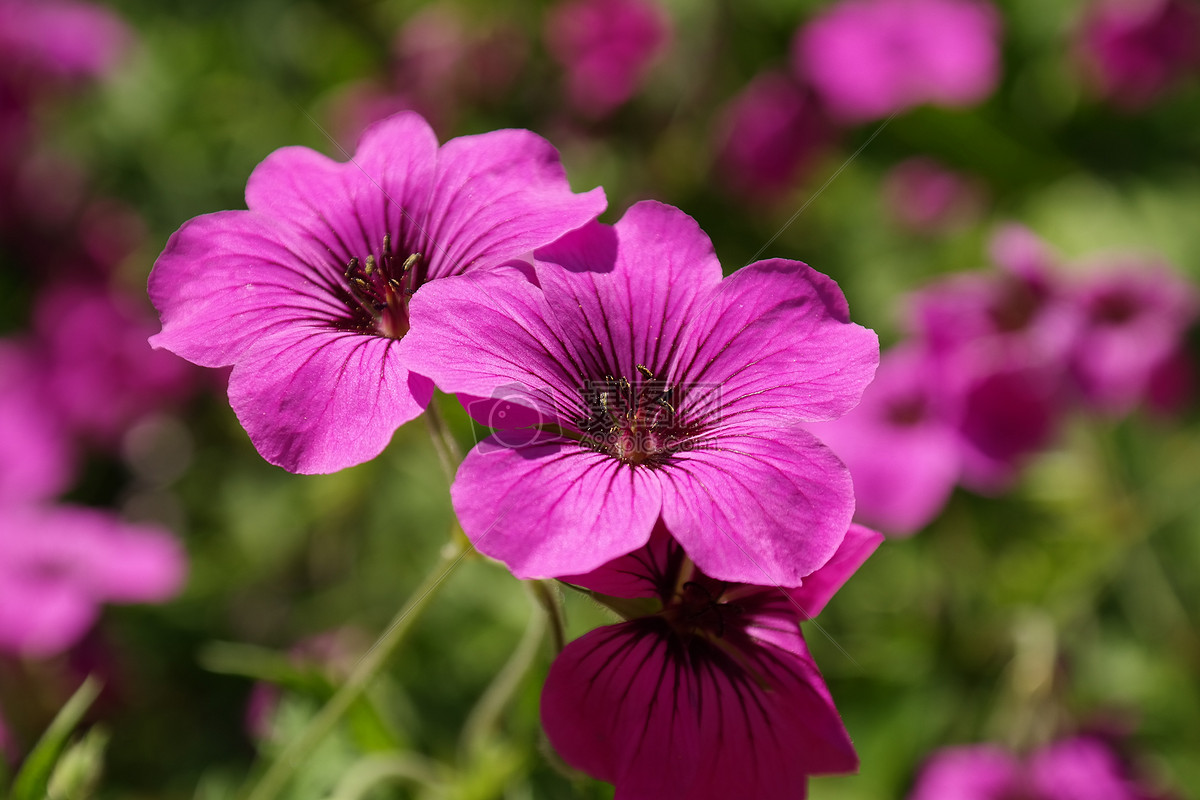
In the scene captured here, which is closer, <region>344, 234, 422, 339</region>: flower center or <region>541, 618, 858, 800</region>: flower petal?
<region>541, 618, 858, 800</region>: flower petal

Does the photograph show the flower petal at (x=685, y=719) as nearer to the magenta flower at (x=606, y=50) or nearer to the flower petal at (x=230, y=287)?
the flower petal at (x=230, y=287)

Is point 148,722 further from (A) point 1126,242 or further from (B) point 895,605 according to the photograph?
(A) point 1126,242

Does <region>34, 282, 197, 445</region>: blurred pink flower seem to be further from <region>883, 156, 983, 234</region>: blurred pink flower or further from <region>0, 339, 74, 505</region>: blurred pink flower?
<region>883, 156, 983, 234</region>: blurred pink flower

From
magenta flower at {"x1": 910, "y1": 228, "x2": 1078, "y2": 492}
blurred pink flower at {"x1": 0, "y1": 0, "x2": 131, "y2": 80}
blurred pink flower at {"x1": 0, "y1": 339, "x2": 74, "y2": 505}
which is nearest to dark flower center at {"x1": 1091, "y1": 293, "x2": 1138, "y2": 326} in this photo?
magenta flower at {"x1": 910, "y1": 228, "x2": 1078, "y2": 492}

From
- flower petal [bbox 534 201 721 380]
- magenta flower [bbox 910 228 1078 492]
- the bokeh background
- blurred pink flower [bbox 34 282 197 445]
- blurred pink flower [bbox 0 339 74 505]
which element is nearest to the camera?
flower petal [bbox 534 201 721 380]

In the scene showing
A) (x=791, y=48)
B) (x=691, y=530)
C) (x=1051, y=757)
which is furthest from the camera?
(x=791, y=48)

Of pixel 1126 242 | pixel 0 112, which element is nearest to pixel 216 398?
pixel 0 112

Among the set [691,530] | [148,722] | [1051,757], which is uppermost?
[691,530]

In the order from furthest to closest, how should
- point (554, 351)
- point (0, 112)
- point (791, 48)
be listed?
1. point (791, 48)
2. point (0, 112)
3. point (554, 351)
